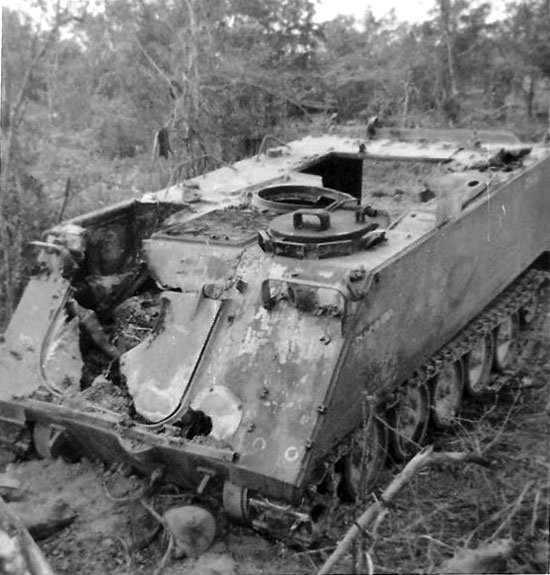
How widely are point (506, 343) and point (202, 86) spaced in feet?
19.1

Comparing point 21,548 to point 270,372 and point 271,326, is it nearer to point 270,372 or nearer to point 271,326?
point 270,372

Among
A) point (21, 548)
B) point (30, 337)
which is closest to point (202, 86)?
point (30, 337)

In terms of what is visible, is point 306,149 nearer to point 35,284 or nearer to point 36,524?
point 35,284

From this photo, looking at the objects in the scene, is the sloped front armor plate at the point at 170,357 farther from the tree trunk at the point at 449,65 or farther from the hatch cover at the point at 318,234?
the tree trunk at the point at 449,65

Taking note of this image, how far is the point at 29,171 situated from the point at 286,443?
5.94 meters

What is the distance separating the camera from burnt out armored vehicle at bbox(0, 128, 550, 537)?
4.84 m

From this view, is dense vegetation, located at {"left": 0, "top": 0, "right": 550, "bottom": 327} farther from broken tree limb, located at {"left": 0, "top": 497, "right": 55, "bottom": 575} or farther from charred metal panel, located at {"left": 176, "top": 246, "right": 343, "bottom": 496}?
broken tree limb, located at {"left": 0, "top": 497, "right": 55, "bottom": 575}

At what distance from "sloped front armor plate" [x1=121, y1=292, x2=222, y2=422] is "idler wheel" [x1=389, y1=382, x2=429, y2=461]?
1.30 m

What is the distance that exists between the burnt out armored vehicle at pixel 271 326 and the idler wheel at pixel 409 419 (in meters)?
0.02

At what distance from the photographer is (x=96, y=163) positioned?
14.2 metres

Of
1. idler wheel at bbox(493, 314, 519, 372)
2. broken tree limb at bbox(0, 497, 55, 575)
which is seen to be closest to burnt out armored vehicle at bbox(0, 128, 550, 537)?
idler wheel at bbox(493, 314, 519, 372)

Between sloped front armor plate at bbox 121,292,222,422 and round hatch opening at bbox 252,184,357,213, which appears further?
round hatch opening at bbox 252,184,357,213

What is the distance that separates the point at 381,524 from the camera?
464cm

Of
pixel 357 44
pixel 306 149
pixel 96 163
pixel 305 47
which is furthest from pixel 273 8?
pixel 306 149
